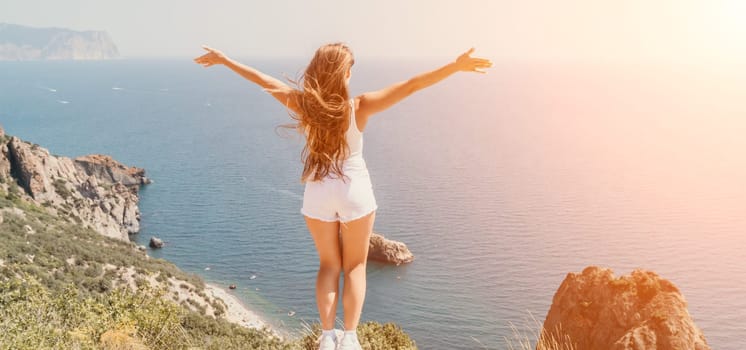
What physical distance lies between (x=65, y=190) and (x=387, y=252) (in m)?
31.6

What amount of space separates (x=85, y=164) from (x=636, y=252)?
6207 cm

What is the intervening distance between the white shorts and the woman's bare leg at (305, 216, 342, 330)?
0.13 meters

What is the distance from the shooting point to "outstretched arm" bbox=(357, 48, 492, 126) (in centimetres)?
349

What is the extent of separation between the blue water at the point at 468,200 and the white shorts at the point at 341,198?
19.6 ft

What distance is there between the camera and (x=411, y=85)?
351 cm

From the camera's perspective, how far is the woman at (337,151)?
11.7ft

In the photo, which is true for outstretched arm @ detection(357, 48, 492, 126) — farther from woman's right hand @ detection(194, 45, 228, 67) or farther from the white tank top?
woman's right hand @ detection(194, 45, 228, 67)

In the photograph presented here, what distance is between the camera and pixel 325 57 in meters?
3.57

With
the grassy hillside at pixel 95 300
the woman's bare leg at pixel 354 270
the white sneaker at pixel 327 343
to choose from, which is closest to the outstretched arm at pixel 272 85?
the woman's bare leg at pixel 354 270

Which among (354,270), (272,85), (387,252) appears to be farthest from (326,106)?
(387,252)

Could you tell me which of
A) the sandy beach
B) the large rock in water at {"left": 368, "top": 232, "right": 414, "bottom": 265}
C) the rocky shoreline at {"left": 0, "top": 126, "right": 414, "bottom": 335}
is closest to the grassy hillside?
the sandy beach

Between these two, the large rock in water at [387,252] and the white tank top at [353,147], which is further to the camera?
the large rock in water at [387,252]

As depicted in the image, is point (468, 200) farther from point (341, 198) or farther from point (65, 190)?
point (341, 198)

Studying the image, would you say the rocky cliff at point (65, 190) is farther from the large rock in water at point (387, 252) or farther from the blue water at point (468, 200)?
the large rock in water at point (387, 252)
